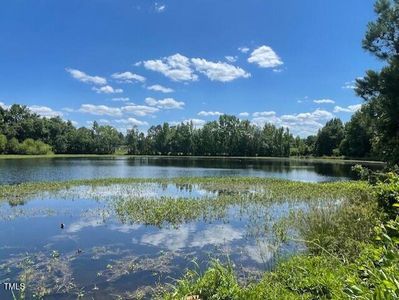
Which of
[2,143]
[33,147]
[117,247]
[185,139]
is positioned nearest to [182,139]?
[185,139]

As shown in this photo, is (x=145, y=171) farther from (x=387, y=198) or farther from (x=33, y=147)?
(x=33, y=147)

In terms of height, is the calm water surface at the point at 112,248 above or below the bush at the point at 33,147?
below

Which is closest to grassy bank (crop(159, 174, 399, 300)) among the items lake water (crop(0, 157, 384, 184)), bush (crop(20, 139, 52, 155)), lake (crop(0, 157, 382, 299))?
lake (crop(0, 157, 382, 299))

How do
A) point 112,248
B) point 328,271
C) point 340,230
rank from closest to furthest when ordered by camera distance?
point 328,271
point 340,230
point 112,248

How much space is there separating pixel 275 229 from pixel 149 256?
5227 mm

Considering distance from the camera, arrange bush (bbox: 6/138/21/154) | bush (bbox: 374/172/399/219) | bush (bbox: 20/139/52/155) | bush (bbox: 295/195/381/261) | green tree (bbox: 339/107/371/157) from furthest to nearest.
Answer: bush (bbox: 20/139/52/155), bush (bbox: 6/138/21/154), green tree (bbox: 339/107/371/157), bush (bbox: 295/195/381/261), bush (bbox: 374/172/399/219)

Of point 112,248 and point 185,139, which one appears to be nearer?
point 112,248

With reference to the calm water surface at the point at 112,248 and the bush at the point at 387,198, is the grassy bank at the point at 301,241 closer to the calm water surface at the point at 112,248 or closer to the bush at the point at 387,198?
the bush at the point at 387,198

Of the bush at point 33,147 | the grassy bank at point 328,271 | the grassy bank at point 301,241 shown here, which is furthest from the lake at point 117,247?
the bush at point 33,147

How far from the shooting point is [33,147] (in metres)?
108

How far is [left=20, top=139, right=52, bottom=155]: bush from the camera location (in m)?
106

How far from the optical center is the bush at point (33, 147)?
106m

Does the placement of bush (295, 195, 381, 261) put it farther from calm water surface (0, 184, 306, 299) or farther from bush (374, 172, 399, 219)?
calm water surface (0, 184, 306, 299)

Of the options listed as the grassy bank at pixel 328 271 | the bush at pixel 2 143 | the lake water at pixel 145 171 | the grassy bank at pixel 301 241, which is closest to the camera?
the grassy bank at pixel 301 241
